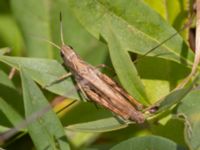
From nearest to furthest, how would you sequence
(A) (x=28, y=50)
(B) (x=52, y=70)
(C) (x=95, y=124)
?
(C) (x=95, y=124) < (B) (x=52, y=70) < (A) (x=28, y=50)

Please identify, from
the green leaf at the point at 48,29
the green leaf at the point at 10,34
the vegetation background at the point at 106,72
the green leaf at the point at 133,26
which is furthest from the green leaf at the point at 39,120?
the green leaf at the point at 10,34

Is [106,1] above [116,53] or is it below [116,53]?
above

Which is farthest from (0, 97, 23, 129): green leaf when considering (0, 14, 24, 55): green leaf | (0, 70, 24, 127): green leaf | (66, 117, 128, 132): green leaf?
(0, 14, 24, 55): green leaf

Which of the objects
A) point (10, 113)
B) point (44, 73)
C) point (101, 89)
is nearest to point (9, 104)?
point (10, 113)

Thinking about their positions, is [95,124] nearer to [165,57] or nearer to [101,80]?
[101,80]

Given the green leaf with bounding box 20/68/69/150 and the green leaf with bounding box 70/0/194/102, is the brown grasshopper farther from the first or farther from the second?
the green leaf with bounding box 20/68/69/150

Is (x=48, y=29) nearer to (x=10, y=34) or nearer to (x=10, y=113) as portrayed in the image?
(x=10, y=34)

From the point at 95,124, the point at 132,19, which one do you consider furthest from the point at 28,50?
the point at 95,124
